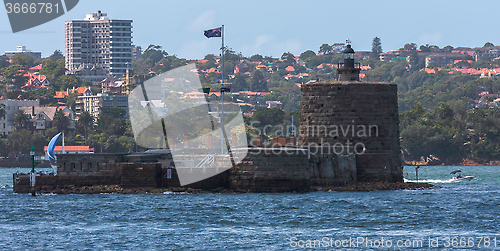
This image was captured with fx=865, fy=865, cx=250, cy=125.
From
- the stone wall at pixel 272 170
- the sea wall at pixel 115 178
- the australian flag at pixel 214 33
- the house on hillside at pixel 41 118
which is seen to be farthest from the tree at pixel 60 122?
the stone wall at pixel 272 170

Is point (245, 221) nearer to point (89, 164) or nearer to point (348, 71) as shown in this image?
point (89, 164)

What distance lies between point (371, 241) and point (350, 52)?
27666mm

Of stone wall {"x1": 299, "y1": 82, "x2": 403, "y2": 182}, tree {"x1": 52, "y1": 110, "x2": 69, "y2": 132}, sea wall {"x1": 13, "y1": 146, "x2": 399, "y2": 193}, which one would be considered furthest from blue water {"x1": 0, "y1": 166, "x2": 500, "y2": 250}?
tree {"x1": 52, "y1": 110, "x2": 69, "y2": 132}

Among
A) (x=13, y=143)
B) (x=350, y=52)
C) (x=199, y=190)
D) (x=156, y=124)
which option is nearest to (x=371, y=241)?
(x=199, y=190)

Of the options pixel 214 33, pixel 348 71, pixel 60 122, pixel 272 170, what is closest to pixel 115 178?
pixel 272 170

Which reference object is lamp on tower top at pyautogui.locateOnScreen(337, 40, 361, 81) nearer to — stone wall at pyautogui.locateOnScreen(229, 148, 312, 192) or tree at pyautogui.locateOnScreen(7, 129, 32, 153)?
stone wall at pyautogui.locateOnScreen(229, 148, 312, 192)

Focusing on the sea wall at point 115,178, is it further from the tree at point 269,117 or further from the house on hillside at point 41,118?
the house on hillside at point 41,118

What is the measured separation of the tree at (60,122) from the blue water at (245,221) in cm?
11141

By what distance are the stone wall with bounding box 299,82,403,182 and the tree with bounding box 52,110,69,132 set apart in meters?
114

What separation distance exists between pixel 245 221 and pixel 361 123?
18.5 metres

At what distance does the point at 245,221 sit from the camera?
1759 inches

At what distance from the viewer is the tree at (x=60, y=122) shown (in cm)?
16788

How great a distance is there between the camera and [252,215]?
46.3 m

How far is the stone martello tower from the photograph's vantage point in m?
60.3
